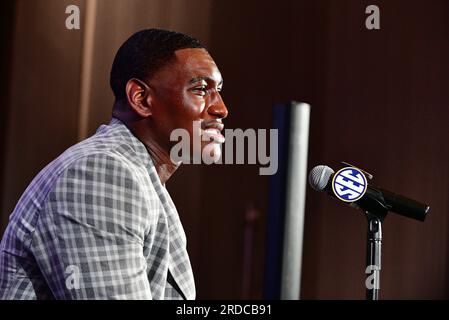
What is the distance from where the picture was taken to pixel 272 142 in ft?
6.51

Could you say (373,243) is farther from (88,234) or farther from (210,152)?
(88,234)

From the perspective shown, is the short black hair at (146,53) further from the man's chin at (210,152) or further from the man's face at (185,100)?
the man's chin at (210,152)

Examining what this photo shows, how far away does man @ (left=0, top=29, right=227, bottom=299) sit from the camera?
3.87ft

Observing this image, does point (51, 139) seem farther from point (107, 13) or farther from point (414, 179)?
point (414, 179)

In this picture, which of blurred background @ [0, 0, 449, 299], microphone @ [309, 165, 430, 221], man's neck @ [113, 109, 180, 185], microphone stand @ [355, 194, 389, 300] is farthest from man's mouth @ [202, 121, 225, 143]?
blurred background @ [0, 0, 449, 299]

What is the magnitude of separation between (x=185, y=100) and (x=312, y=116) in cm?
115

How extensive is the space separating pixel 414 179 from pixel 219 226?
0.78 m

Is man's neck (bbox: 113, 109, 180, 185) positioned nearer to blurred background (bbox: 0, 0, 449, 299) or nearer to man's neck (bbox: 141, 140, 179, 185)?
man's neck (bbox: 141, 140, 179, 185)

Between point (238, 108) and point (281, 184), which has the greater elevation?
point (238, 108)

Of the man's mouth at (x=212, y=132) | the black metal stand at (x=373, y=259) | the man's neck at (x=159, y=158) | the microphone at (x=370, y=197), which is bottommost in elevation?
the black metal stand at (x=373, y=259)

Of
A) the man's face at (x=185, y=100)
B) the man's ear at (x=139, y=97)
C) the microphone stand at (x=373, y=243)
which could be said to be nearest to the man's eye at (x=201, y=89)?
the man's face at (x=185, y=100)

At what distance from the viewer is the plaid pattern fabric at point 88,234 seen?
3.86 feet

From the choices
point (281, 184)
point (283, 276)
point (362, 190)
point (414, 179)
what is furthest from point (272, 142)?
point (414, 179)

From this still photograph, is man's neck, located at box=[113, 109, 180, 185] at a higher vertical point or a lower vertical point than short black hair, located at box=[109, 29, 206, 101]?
lower
